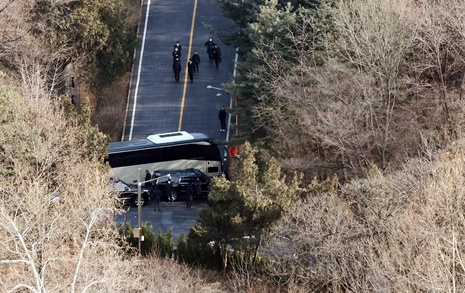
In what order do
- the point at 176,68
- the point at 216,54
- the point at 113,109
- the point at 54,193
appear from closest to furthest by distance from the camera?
1. the point at 54,193
2. the point at 113,109
3. the point at 176,68
4. the point at 216,54

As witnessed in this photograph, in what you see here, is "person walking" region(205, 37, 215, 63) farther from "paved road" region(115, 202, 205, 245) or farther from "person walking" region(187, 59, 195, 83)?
"paved road" region(115, 202, 205, 245)

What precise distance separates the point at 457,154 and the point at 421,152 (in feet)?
23.3

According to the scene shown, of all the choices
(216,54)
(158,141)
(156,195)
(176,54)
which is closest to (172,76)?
(176,54)

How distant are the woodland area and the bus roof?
3.61m

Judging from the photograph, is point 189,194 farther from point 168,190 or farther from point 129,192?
point 129,192

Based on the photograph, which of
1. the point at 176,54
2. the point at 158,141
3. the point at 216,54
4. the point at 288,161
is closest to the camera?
the point at 288,161

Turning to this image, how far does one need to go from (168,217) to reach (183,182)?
8.28 feet

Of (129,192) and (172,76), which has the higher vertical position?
(172,76)

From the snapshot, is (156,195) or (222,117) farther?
(222,117)

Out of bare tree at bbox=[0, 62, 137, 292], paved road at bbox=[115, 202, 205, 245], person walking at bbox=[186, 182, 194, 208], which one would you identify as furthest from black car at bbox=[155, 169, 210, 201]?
bare tree at bbox=[0, 62, 137, 292]

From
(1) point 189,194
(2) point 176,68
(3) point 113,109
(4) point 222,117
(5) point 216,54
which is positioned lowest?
(1) point 189,194

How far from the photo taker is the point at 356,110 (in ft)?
136

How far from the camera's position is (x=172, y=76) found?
56.8 m

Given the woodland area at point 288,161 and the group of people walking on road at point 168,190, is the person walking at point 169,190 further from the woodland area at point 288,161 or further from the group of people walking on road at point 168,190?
the woodland area at point 288,161
